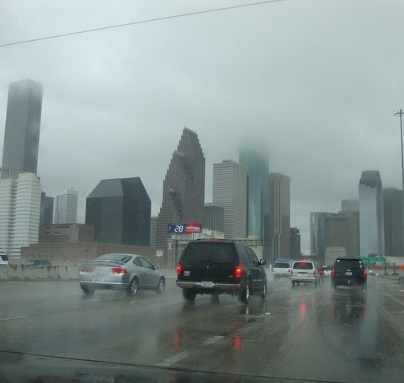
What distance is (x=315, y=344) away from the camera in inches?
341

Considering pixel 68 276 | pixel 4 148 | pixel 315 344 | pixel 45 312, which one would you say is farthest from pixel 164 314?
pixel 4 148

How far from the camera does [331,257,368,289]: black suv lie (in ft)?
89.5

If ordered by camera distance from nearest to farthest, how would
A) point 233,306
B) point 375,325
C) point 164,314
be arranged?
1. point 375,325
2. point 164,314
3. point 233,306

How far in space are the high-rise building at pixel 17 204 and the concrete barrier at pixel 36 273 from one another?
95.0 feet

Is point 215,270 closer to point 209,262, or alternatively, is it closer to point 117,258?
point 209,262

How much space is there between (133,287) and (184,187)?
82380mm

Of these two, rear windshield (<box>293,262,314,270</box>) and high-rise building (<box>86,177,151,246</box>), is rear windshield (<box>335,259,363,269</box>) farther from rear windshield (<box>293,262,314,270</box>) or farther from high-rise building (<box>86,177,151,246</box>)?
high-rise building (<box>86,177,151,246</box>)

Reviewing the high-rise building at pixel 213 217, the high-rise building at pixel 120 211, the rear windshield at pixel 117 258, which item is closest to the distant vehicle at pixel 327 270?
the high-rise building at pixel 213 217

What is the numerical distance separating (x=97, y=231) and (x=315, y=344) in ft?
341

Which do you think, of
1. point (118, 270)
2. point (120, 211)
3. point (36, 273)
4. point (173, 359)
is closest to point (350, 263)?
point (118, 270)

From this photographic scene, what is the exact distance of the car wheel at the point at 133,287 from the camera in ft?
56.6

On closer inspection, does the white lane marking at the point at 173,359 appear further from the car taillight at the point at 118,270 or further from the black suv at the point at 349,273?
the black suv at the point at 349,273

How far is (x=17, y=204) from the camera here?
5831 cm

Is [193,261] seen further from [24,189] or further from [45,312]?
[24,189]
